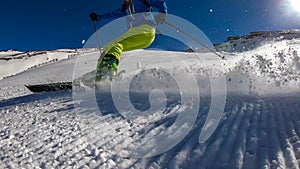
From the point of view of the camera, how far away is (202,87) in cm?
472

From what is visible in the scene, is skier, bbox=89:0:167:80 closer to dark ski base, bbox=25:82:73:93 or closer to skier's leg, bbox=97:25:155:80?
skier's leg, bbox=97:25:155:80

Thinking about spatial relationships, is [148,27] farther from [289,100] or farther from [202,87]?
[289,100]

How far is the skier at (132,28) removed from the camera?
5.32 metres

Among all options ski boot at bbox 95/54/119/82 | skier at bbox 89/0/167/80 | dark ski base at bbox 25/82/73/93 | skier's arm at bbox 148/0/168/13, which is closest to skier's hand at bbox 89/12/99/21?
skier at bbox 89/0/167/80

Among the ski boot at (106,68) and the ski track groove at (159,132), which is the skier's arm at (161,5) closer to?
the ski boot at (106,68)

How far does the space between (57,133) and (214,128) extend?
1770 millimetres

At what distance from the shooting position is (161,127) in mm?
2977

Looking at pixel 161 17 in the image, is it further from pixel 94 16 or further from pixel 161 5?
pixel 94 16

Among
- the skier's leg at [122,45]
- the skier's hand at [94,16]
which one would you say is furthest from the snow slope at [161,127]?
the skier's hand at [94,16]

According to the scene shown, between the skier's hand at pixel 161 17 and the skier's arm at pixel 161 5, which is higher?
the skier's arm at pixel 161 5

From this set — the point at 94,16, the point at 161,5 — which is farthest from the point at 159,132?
the point at 94,16

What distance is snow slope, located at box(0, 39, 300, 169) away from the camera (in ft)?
7.24

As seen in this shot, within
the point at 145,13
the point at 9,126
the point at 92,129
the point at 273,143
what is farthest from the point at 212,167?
the point at 145,13

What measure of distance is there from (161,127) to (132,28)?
12.3ft
